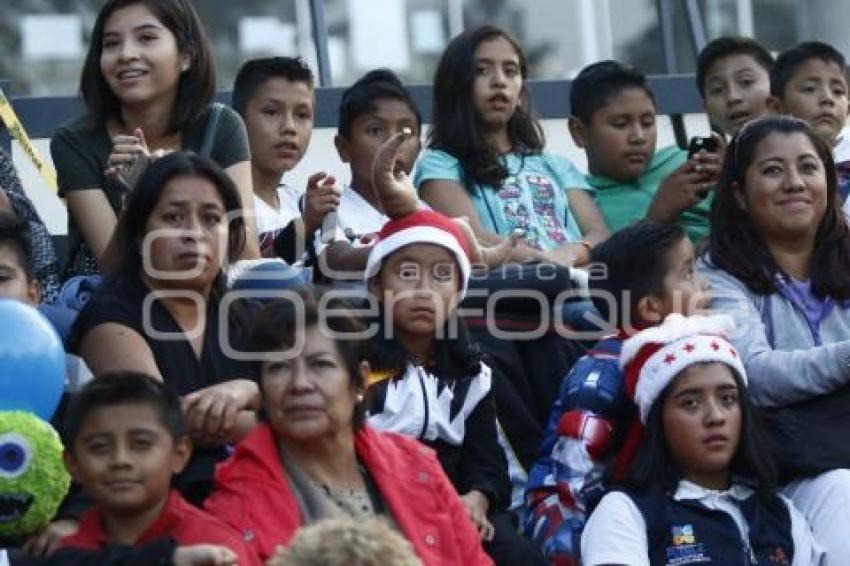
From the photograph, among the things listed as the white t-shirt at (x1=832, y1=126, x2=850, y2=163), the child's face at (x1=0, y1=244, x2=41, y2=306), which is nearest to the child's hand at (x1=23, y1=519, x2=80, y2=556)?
the child's face at (x1=0, y1=244, x2=41, y2=306)

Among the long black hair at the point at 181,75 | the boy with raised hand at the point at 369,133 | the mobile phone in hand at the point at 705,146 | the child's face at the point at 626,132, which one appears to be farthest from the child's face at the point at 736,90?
the long black hair at the point at 181,75

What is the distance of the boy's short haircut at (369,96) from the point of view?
730cm

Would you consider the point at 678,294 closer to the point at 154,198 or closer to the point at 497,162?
the point at 497,162

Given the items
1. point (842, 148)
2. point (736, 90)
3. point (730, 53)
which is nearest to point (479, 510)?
point (842, 148)

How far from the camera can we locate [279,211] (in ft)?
23.4

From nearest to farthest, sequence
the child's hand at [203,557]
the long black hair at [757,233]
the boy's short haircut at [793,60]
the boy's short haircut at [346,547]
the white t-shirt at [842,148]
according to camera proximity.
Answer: the boy's short haircut at [346,547] → the child's hand at [203,557] → the long black hair at [757,233] → the white t-shirt at [842,148] → the boy's short haircut at [793,60]

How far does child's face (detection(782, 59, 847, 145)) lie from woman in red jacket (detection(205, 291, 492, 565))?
2894mm

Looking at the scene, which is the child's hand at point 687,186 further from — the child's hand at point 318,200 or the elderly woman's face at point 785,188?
the child's hand at point 318,200

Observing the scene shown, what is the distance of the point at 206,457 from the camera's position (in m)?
5.33

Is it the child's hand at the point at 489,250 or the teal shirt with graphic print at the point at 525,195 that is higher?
the teal shirt with graphic print at the point at 525,195

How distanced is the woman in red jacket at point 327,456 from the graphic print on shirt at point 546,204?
1988mm

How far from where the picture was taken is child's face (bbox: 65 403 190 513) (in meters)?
4.84

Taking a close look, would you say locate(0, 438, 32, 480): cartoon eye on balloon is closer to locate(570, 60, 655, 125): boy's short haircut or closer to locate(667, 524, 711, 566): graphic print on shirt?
locate(667, 524, 711, 566): graphic print on shirt

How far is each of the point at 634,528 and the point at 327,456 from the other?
2.66 feet
